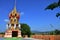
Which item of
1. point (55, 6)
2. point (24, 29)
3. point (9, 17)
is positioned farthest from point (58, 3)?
point (24, 29)

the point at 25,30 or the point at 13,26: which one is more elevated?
the point at 13,26

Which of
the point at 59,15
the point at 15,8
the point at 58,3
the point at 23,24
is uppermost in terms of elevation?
the point at 15,8

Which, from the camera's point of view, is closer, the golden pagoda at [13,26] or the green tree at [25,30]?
the golden pagoda at [13,26]

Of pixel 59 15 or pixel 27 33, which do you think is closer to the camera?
pixel 59 15

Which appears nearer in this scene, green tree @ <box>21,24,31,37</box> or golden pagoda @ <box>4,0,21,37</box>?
golden pagoda @ <box>4,0,21,37</box>

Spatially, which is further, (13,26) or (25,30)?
(25,30)

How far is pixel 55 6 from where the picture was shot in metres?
4.32

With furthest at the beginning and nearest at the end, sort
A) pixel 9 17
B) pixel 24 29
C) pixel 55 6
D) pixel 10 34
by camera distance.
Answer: pixel 24 29, pixel 9 17, pixel 10 34, pixel 55 6

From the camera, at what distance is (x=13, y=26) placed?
46.0 meters

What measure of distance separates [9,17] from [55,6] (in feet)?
147

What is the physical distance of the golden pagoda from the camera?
45375mm

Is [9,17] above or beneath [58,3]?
above

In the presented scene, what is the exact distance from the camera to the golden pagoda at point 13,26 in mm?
45375

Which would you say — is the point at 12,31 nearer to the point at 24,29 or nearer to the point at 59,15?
the point at 24,29
